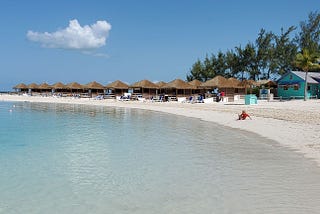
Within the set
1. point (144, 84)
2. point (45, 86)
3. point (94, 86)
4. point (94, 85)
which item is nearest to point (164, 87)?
point (144, 84)

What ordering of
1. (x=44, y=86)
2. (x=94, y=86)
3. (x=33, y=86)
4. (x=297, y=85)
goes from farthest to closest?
1. (x=33, y=86)
2. (x=44, y=86)
3. (x=94, y=86)
4. (x=297, y=85)

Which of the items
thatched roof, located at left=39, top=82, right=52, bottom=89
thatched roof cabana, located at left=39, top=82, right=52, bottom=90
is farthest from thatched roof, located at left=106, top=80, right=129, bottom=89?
thatched roof, located at left=39, top=82, right=52, bottom=89

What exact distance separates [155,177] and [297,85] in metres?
30.3

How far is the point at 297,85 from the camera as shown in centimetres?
3316

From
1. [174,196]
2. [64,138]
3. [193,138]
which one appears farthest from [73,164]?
[193,138]

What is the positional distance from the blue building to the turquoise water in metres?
24.7

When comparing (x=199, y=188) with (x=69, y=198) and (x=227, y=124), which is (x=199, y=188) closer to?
(x=69, y=198)

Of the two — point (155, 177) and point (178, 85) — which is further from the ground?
point (178, 85)

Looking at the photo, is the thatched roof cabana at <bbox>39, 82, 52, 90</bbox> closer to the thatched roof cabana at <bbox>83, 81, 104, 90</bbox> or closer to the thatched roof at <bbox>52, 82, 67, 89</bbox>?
the thatched roof at <bbox>52, 82, 67, 89</bbox>

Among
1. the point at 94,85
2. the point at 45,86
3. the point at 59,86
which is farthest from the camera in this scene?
the point at 45,86

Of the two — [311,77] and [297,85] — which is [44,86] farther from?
[311,77]

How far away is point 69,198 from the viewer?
16.9 feet

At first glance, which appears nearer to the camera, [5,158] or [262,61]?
[5,158]

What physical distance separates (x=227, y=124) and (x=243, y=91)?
22.7 m
